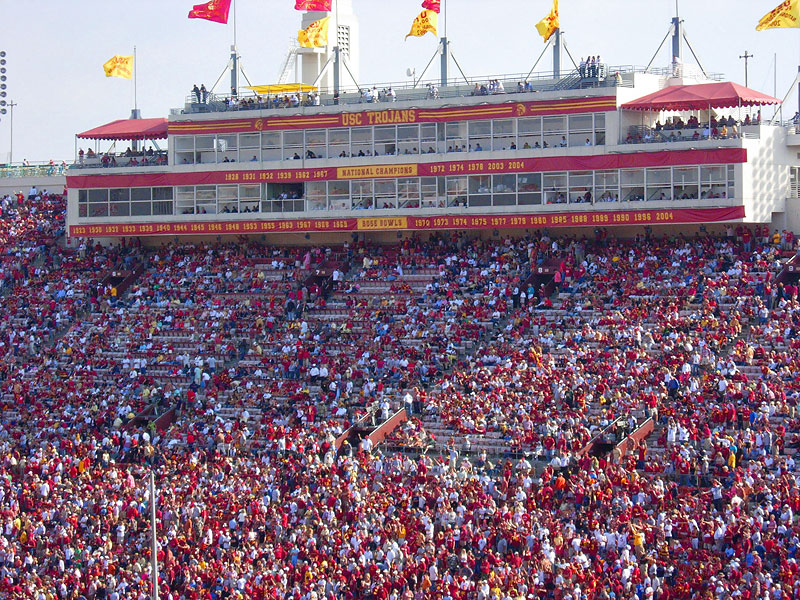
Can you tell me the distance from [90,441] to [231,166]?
586 inches

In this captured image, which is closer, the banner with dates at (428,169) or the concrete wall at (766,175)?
the concrete wall at (766,175)

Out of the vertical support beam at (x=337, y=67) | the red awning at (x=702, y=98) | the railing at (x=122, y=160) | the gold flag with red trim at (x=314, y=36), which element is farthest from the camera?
the railing at (x=122, y=160)

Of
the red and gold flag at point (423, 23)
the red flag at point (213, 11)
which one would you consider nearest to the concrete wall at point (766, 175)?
the red and gold flag at point (423, 23)

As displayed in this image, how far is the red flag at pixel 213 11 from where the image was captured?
63406mm

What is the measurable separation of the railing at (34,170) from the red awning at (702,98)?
30560 millimetres

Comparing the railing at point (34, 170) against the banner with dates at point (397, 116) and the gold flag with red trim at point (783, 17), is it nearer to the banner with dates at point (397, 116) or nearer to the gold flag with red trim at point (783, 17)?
the banner with dates at point (397, 116)

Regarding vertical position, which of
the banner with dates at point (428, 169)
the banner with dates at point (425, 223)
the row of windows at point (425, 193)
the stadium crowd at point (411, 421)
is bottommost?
the stadium crowd at point (411, 421)

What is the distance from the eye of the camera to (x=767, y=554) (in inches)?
1465

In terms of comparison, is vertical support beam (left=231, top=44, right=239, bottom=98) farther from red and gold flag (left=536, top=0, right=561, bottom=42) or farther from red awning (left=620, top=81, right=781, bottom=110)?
red awning (left=620, top=81, right=781, bottom=110)

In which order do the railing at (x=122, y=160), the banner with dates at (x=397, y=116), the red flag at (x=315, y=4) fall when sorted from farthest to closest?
the railing at (x=122, y=160) → the red flag at (x=315, y=4) → the banner with dates at (x=397, y=116)

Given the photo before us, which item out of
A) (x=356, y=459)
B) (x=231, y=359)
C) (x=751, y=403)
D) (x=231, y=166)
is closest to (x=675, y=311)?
(x=751, y=403)

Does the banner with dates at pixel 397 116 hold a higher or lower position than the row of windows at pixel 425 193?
higher

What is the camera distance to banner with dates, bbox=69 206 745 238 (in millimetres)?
54312

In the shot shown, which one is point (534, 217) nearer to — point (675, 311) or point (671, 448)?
point (675, 311)
